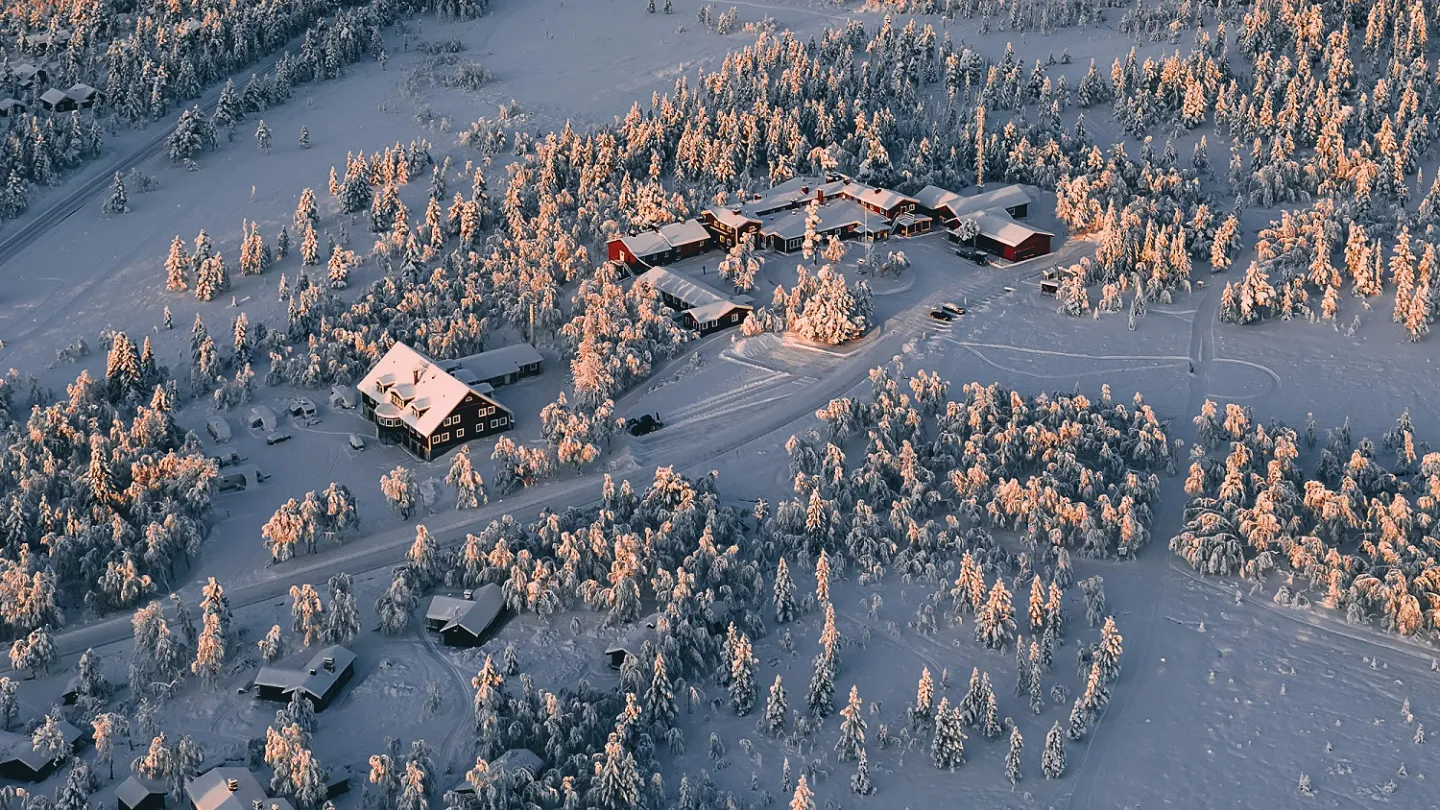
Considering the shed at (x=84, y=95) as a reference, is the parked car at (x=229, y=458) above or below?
below

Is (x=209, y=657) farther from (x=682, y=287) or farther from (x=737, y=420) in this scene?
(x=682, y=287)

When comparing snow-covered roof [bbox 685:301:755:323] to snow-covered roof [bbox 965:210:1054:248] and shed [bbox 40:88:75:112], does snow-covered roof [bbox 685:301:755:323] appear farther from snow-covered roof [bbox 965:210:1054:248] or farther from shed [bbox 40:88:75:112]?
shed [bbox 40:88:75:112]

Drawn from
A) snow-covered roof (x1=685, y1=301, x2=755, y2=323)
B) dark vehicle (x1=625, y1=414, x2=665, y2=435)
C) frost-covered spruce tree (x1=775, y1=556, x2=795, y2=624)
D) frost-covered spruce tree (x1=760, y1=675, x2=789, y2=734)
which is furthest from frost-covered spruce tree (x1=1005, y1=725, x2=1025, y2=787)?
snow-covered roof (x1=685, y1=301, x2=755, y2=323)

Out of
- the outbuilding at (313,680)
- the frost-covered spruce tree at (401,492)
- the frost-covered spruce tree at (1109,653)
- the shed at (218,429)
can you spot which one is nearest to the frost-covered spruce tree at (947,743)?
the frost-covered spruce tree at (1109,653)

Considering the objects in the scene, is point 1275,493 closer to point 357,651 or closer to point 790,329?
point 790,329

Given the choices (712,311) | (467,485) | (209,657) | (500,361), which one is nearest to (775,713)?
(209,657)

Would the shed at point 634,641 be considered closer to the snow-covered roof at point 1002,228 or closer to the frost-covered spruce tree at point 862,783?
the frost-covered spruce tree at point 862,783

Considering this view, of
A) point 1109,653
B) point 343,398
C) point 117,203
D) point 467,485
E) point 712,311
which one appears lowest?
point 343,398
